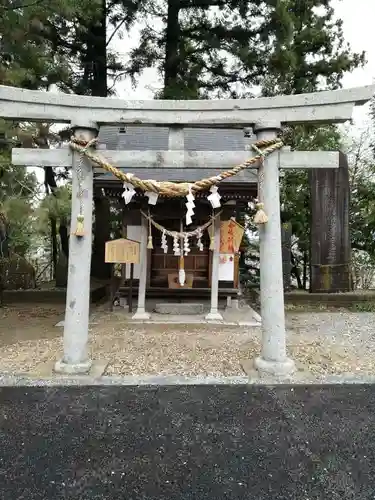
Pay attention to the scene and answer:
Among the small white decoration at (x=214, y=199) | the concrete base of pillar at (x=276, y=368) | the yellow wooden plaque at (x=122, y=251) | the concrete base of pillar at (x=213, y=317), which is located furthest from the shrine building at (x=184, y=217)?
the concrete base of pillar at (x=276, y=368)

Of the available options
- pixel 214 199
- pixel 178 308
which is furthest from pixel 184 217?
pixel 214 199

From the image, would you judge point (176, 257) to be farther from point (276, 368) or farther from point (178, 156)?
point (276, 368)

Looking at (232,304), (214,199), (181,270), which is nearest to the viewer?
(214,199)

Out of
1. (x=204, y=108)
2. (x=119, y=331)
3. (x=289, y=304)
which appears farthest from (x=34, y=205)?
(x=289, y=304)

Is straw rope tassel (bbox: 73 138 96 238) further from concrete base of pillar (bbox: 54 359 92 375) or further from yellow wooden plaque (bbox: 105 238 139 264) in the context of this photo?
yellow wooden plaque (bbox: 105 238 139 264)

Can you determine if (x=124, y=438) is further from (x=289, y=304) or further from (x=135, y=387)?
(x=289, y=304)

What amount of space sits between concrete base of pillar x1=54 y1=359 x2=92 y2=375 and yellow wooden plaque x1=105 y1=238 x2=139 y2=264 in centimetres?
259

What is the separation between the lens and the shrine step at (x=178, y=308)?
21.8ft

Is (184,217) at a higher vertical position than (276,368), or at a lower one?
higher

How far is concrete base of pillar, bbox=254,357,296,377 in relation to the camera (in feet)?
11.3

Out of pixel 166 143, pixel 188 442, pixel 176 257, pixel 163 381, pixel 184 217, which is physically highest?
pixel 166 143

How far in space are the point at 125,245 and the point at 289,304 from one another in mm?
3534

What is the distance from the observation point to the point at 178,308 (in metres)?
6.68

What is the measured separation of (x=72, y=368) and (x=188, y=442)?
61.2 inches
